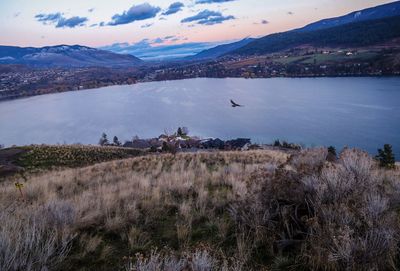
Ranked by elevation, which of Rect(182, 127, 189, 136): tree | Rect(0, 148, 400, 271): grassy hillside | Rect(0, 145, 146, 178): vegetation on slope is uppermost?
Rect(0, 148, 400, 271): grassy hillside

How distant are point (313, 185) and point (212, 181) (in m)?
3.55

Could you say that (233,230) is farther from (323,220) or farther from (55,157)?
(55,157)

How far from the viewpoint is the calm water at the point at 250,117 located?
4900 centimetres

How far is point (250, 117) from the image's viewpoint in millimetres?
65875

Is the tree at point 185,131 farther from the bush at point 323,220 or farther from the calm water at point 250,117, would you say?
the bush at point 323,220

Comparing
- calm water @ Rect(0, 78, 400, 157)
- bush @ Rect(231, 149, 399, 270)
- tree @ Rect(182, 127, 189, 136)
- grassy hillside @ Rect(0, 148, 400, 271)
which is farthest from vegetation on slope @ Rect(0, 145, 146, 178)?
calm water @ Rect(0, 78, 400, 157)

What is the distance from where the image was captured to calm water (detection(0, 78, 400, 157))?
4900 cm

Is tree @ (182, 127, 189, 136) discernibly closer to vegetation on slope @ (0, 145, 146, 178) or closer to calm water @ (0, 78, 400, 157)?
calm water @ (0, 78, 400, 157)

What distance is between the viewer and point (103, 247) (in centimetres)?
379

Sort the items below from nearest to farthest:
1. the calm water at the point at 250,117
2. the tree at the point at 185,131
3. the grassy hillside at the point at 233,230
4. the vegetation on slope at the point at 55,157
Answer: the grassy hillside at the point at 233,230
the vegetation on slope at the point at 55,157
the calm water at the point at 250,117
the tree at the point at 185,131

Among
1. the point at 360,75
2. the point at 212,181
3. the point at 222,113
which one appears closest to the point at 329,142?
the point at 222,113

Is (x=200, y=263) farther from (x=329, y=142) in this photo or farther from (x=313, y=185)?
(x=329, y=142)

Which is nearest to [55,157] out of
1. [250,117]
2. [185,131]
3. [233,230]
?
[233,230]

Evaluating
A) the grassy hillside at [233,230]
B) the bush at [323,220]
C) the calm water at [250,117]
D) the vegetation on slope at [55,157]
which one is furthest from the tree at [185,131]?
the bush at [323,220]
